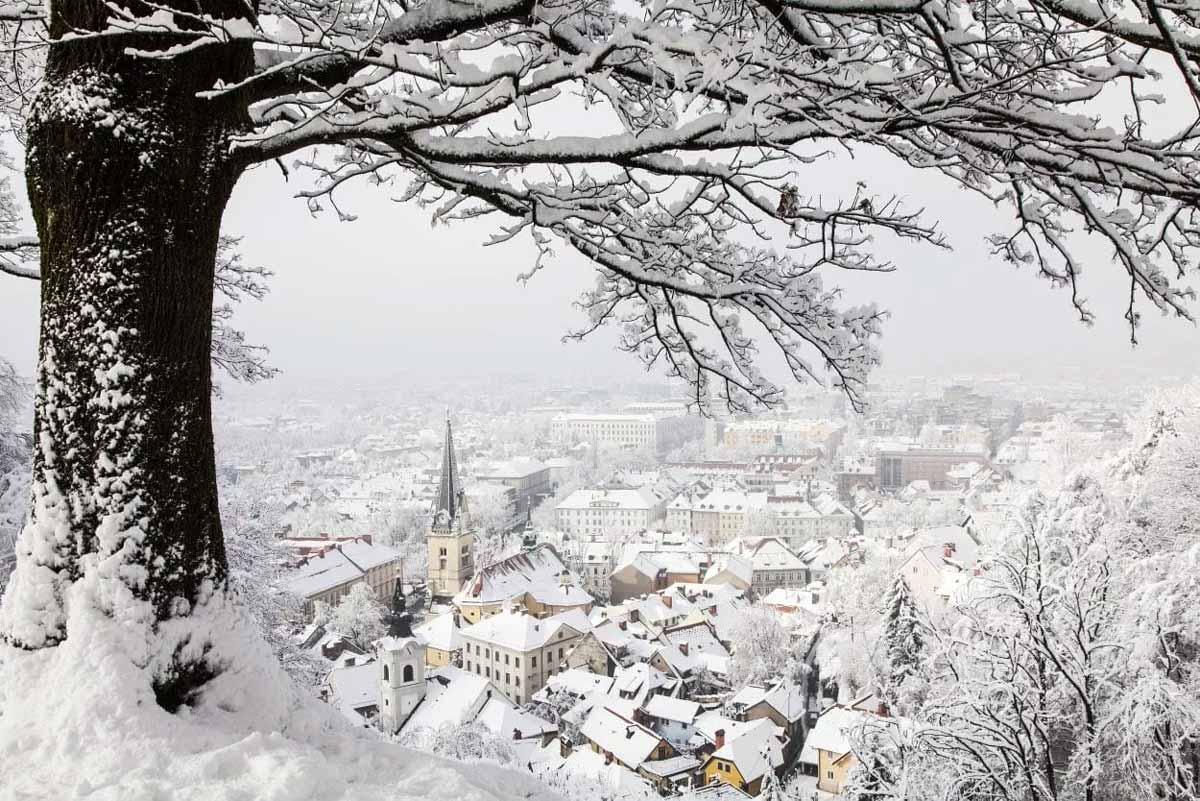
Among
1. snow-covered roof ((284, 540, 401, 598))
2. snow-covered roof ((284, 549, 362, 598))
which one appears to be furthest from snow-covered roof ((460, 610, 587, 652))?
snow-covered roof ((284, 549, 362, 598))

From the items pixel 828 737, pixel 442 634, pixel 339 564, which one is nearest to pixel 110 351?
pixel 828 737

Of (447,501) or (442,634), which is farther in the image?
(447,501)

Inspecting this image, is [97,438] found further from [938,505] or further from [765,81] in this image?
[938,505]

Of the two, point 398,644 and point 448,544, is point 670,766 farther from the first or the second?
point 448,544

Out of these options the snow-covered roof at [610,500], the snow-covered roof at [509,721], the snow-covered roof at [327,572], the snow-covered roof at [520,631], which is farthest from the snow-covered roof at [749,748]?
the snow-covered roof at [610,500]

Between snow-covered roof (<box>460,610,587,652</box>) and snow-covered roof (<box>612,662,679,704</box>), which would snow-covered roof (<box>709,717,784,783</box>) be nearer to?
snow-covered roof (<box>612,662,679,704</box>)

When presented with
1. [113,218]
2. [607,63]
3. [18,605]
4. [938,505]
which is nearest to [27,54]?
[113,218]

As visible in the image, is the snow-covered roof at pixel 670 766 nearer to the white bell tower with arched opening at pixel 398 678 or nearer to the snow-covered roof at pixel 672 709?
the snow-covered roof at pixel 672 709
